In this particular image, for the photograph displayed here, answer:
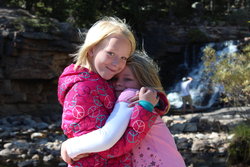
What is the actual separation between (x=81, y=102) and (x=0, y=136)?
8.54 m

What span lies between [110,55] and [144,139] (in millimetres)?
433

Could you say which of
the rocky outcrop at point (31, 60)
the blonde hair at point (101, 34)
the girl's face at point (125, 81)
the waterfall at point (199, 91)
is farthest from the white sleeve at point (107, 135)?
the waterfall at point (199, 91)

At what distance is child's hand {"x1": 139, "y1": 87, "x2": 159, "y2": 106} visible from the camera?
5.41ft

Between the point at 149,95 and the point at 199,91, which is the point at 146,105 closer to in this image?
the point at 149,95

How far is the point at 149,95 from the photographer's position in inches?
65.3

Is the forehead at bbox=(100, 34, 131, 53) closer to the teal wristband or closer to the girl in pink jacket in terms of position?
the girl in pink jacket

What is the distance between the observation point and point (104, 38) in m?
1.72

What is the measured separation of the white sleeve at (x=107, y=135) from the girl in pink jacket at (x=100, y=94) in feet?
0.10

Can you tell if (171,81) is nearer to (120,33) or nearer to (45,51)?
(45,51)

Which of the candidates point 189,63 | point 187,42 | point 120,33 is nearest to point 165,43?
point 187,42

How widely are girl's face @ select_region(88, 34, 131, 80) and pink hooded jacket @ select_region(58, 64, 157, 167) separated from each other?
0.07 metres

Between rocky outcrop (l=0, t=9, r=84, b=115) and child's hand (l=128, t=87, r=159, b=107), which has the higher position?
child's hand (l=128, t=87, r=159, b=107)

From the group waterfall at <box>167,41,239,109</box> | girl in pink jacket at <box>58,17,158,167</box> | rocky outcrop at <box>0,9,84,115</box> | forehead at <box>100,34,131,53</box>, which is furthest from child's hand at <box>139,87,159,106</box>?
waterfall at <box>167,41,239,109</box>

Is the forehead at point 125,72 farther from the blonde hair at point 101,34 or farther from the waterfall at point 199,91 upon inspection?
the waterfall at point 199,91
